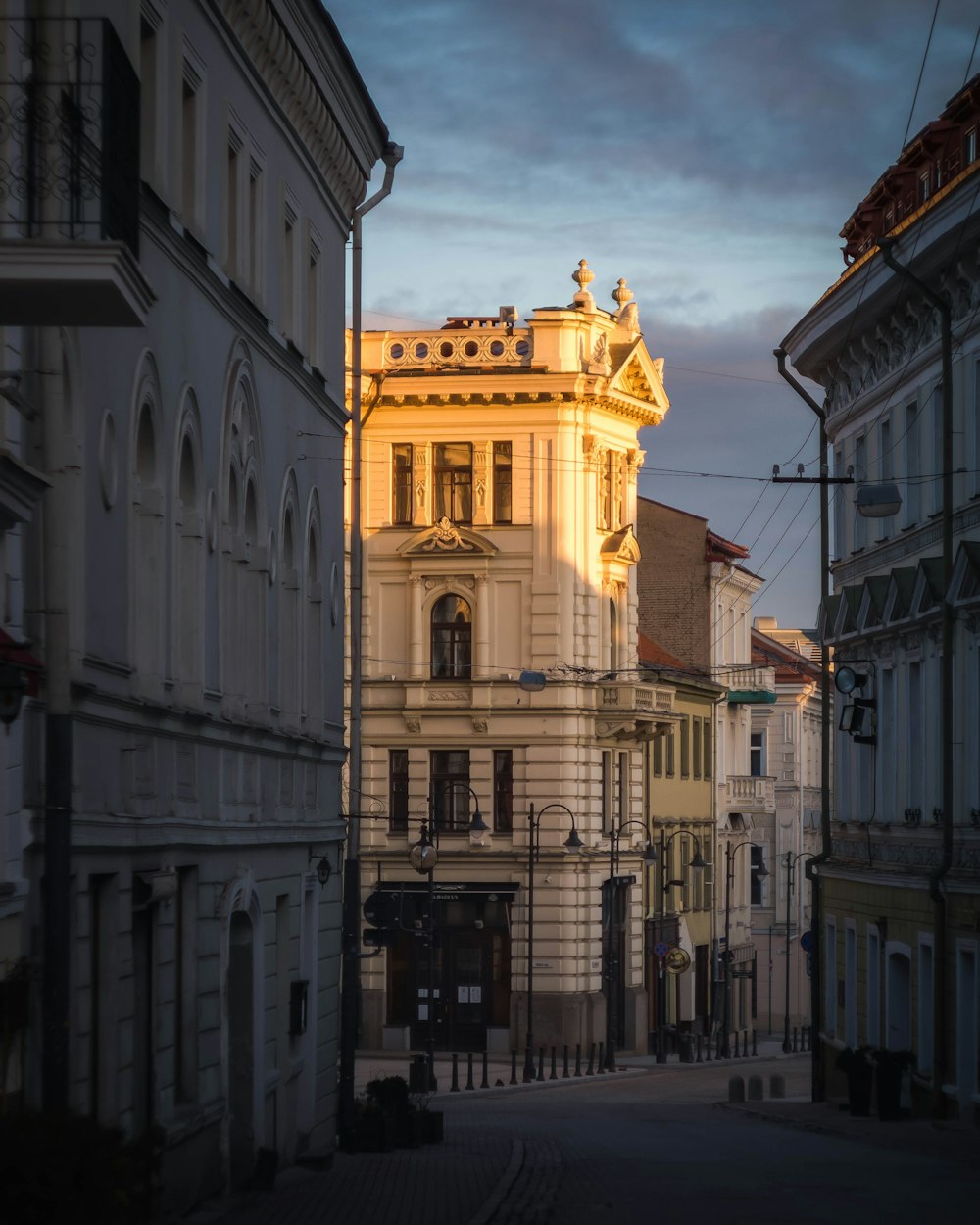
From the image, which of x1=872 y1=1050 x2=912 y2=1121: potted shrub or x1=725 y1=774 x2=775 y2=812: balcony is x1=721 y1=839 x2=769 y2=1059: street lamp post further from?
x1=872 y1=1050 x2=912 y2=1121: potted shrub

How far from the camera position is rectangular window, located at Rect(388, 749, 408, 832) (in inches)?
2277

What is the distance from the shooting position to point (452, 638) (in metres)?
57.9

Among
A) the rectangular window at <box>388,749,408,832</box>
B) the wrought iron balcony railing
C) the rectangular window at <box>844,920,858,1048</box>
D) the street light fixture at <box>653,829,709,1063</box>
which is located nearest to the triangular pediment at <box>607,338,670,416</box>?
the rectangular window at <box>388,749,408,832</box>

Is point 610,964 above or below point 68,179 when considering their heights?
below

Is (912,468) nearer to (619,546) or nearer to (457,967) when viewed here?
(619,546)

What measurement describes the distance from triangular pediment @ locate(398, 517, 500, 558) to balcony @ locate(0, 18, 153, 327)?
4392cm

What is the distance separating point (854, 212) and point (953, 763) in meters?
11.5

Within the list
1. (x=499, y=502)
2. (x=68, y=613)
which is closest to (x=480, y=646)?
(x=499, y=502)

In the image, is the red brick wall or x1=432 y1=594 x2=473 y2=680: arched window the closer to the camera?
x1=432 y1=594 x2=473 y2=680: arched window

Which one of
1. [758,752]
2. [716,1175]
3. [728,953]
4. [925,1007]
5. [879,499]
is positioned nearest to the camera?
[716,1175]

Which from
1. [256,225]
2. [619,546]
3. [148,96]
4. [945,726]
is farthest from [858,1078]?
[619,546]

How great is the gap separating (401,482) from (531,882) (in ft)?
40.4

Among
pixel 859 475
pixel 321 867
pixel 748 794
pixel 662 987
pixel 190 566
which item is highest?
pixel 859 475

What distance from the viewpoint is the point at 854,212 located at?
37.5 m
